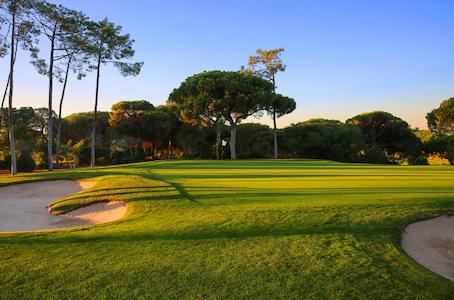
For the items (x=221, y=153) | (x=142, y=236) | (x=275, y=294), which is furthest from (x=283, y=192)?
(x=221, y=153)

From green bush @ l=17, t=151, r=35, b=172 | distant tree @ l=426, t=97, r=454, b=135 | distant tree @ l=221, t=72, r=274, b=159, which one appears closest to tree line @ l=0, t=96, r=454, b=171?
distant tree @ l=426, t=97, r=454, b=135

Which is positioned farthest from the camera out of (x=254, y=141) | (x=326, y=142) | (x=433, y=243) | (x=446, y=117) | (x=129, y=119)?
(x=446, y=117)

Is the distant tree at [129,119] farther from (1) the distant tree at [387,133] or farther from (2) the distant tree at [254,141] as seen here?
(1) the distant tree at [387,133]

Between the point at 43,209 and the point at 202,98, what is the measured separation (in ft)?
109

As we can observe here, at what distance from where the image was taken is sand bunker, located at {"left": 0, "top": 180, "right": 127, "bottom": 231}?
1233 centimetres

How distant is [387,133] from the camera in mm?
65438

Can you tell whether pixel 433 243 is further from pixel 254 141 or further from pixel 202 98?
pixel 254 141

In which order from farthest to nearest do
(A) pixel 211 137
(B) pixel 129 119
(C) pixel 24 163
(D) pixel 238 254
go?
(A) pixel 211 137 < (B) pixel 129 119 < (C) pixel 24 163 < (D) pixel 238 254

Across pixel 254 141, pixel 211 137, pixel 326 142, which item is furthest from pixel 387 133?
pixel 211 137

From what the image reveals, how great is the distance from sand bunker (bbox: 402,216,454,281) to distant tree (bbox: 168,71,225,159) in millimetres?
38274

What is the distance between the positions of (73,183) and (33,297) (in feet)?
52.8

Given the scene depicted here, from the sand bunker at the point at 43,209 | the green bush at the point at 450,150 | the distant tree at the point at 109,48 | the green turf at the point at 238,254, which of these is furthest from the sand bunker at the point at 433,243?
the green bush at the point at 450,150

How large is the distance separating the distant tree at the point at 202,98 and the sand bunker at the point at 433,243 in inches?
1507

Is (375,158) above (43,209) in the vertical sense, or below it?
above
